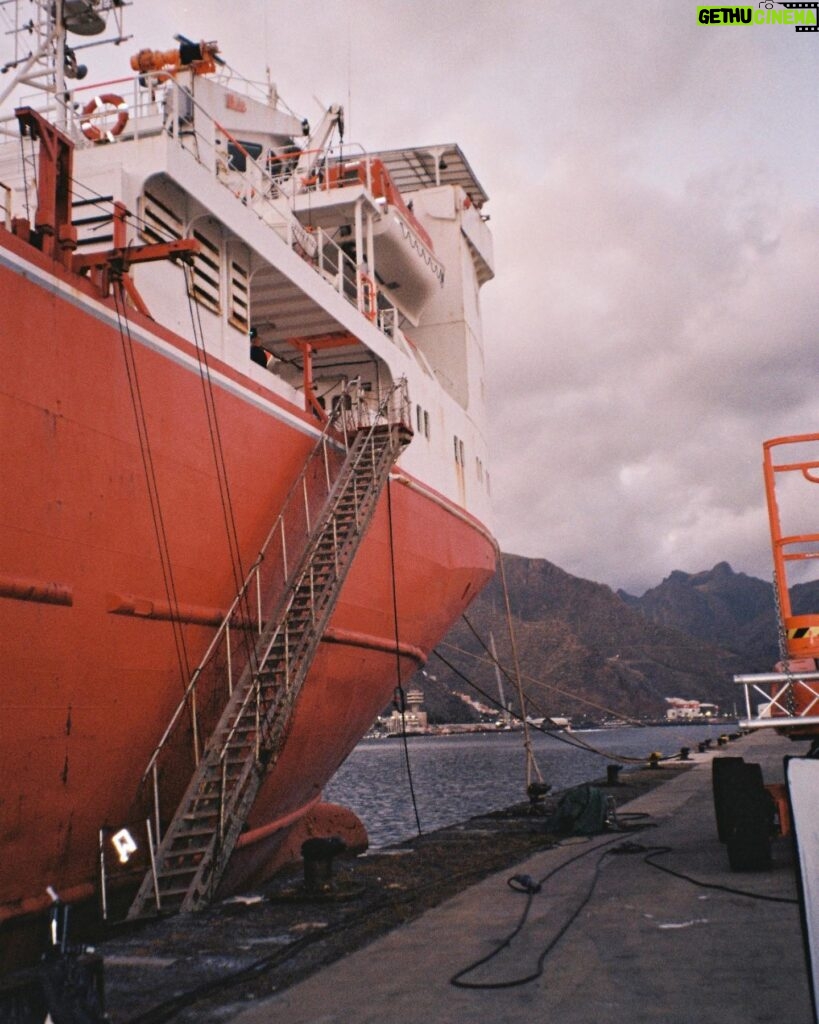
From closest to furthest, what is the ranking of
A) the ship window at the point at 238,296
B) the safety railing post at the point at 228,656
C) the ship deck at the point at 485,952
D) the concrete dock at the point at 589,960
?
the concrete dock at the point at 589,960 < the ship deck at the point at 485,952 < the safety railing post at the point at 228,656 < the ship window at the point at 238,296

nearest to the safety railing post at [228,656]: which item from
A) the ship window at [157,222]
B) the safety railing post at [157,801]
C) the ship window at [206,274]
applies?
the safety railing post at [157,801]

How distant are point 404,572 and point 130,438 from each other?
630 centimetres

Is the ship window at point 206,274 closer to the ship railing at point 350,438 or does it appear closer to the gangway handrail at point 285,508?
the gangway handrail at point 285,508

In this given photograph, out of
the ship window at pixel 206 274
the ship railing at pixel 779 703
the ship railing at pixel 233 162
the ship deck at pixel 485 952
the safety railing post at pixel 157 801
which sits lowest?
the ship deck at pixel 485 952

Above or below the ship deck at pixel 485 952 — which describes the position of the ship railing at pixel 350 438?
above

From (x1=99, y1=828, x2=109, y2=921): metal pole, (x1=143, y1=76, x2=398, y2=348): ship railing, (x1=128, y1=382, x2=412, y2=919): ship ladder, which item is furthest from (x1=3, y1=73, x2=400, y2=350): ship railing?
(x1=99, y1=828, x2=109, y2=921): metal pole

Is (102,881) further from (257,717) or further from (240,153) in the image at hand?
(240,153)

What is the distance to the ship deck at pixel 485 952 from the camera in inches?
184

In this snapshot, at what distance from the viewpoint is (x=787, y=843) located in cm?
931

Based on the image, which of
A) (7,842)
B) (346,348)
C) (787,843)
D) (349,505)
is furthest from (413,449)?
(7,842)

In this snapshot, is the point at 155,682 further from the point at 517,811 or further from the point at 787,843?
the point at 517,811

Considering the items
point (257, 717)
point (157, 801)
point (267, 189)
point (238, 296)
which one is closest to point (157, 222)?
point (238, 296)

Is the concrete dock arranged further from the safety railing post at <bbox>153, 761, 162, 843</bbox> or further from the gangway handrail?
the gangway handrail

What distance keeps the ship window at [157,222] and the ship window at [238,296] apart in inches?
39.6
